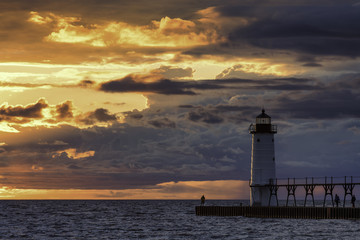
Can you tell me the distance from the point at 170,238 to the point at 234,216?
996 inches

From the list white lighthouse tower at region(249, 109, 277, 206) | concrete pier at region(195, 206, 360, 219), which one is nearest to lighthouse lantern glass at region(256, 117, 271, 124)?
white lighthouse tower at region(249, 109, 277, 206)

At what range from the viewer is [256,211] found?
8175 cm

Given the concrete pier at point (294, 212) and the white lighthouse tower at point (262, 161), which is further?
the white lighthouse tower at point (262, 161)

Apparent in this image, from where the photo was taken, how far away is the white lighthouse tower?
8075 cm

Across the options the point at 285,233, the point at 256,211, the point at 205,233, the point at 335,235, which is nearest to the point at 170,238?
the point at 205,233

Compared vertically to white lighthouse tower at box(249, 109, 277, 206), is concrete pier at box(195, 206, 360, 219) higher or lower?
lower

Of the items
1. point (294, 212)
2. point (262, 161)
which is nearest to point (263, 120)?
point (262, 161)

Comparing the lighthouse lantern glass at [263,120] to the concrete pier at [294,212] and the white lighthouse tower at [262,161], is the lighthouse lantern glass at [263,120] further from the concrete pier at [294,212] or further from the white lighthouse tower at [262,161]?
the concrete pier at [294,212]

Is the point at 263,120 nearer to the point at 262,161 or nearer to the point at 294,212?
the point at 262,161

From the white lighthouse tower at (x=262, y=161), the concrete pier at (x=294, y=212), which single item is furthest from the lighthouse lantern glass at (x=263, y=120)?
the concrete pier at (x=294, y=212)

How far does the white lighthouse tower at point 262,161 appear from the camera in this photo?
80.8 m

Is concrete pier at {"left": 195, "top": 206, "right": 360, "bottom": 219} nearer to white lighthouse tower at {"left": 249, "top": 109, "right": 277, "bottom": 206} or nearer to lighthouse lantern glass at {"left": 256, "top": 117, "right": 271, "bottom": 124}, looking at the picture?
white lighthouse tower at {"left": 249, "top": 109, "right": 277, "bottom": 206}

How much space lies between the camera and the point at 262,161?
80500mm

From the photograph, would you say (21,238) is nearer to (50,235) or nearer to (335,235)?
(50,235)
